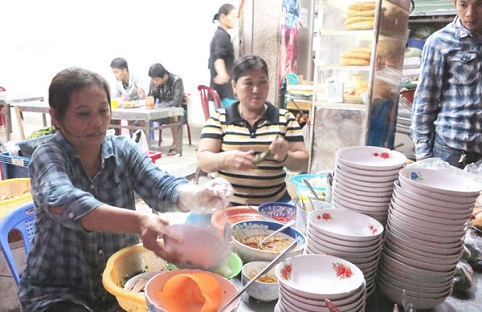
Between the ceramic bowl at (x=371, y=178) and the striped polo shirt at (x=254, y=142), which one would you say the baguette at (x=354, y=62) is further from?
the ceramic bowl at (x=371, y=178)

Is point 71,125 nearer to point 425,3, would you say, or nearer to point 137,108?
point 137,108

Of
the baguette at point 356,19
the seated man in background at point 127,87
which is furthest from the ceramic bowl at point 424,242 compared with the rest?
the seated man in background at point 127,87

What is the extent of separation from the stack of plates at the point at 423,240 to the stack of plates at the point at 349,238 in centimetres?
5

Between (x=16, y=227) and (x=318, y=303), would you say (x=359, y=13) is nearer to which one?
(x=16, y=227)

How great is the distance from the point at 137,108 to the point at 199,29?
253 cm

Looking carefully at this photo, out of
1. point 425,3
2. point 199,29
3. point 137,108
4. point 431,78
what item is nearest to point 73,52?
point 199,29

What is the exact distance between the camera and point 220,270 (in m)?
1.18

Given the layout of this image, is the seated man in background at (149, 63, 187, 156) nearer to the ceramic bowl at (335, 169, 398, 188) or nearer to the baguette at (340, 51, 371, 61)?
the baguette at (340, 51, 371, 61)

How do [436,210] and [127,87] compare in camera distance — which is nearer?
[436,210]

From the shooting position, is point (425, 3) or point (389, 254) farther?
point (425, 3)

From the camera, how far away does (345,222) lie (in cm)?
120

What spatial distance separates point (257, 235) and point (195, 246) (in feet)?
1.40

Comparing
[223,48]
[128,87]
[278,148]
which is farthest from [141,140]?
[128,87]

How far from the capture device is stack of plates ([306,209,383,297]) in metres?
1.05
